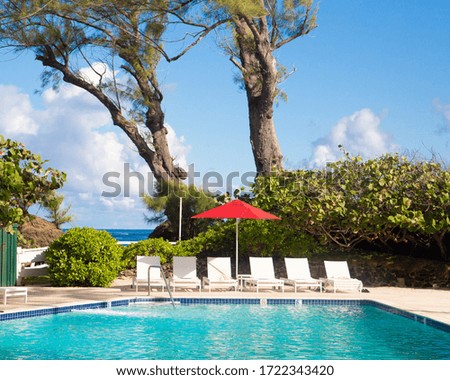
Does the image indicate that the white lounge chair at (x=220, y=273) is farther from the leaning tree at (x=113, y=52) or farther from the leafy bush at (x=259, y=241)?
the leaning tree at (x=113, y=52)

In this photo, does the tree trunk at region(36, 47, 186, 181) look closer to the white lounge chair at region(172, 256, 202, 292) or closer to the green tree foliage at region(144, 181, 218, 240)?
the green tree foliage at region(144, 181, 218, 240)

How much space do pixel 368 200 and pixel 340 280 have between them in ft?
6.31

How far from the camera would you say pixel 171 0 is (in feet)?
62.3

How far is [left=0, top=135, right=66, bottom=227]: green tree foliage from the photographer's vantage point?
868 centimetres

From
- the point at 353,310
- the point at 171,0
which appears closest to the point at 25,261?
the point at 353,310

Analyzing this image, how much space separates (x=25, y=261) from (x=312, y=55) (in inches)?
374

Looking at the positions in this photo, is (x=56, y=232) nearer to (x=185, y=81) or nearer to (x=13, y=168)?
(x=185, y=81)

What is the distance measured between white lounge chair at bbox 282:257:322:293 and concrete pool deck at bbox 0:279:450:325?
19 centimetres

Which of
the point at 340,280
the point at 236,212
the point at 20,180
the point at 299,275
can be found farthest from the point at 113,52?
the point at 20,180

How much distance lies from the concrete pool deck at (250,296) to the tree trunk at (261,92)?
279 inches

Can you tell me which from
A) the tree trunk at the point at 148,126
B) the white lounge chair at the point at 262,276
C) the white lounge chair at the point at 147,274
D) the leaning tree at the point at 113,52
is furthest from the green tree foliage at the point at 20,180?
the tree trunk at the point at 148,126

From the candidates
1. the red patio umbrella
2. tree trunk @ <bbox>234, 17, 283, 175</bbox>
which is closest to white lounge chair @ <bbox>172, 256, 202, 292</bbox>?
the red patio umbrella

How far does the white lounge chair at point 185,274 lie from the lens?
13.2 metres

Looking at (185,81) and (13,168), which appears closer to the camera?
(13,168)
